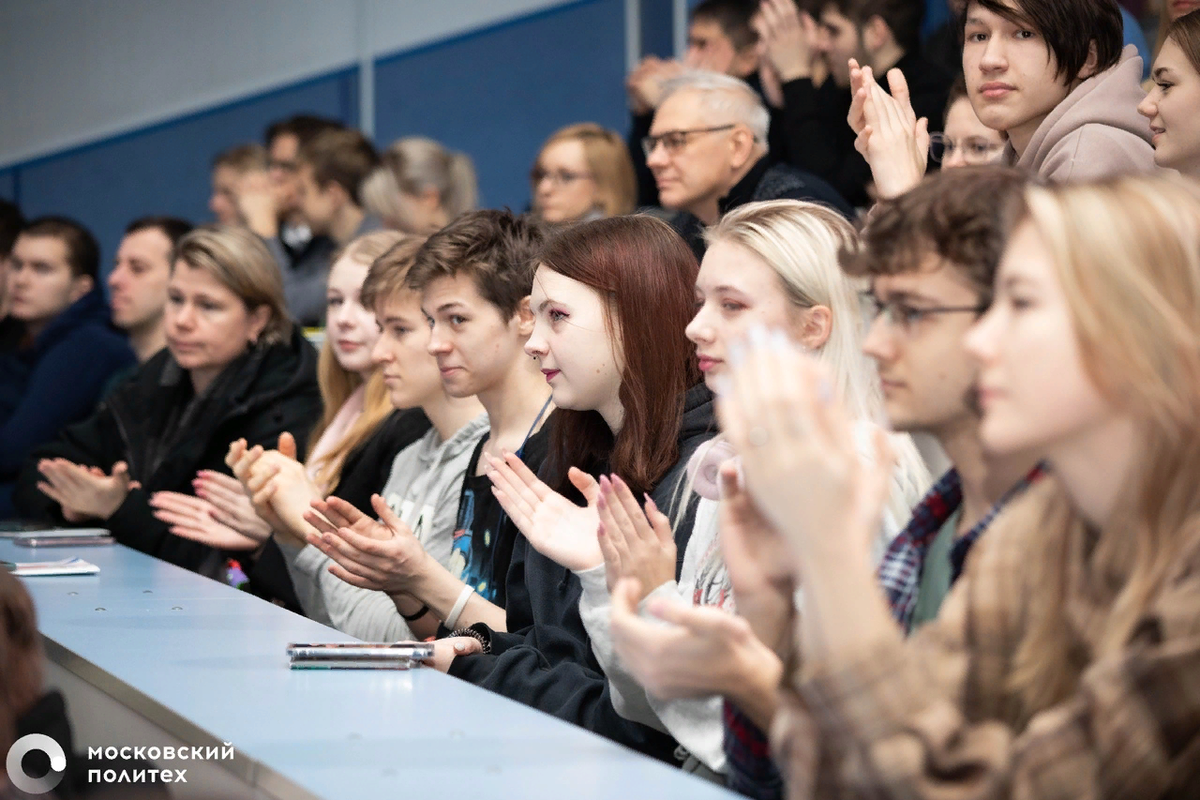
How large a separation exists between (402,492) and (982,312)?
2.08 meters

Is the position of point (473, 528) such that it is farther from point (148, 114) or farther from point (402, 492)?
point (148, 114)

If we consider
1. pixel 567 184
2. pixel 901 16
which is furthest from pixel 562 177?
pixel 901 16

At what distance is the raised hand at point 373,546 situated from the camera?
8.91 ft

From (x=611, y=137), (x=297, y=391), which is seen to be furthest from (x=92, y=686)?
(x=611, y=137)

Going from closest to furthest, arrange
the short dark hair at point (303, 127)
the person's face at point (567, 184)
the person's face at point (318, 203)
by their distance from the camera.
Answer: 1. the person's face at point (567, 184)
2. the person's face at point (318, 203)
3. the short dark hair at point (303, 127)

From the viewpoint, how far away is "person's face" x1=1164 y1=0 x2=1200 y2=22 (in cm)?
300

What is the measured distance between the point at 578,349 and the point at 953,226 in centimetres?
106

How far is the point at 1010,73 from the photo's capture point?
2.78 metres

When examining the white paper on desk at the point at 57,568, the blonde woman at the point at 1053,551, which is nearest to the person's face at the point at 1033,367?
the blonde woman at the point at 1053,551

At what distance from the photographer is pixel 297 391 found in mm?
4398

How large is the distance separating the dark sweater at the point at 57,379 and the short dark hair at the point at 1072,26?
12.2 ft

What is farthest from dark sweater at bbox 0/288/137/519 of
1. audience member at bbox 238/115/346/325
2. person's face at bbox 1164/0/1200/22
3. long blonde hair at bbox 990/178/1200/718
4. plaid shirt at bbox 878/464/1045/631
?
long blonde hair at bbox 990/178/1200/718

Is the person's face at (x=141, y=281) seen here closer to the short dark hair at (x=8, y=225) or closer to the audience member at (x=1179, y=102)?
the short dark hair at (x=8, y=225)

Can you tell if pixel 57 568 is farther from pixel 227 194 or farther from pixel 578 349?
pixel 227 194
